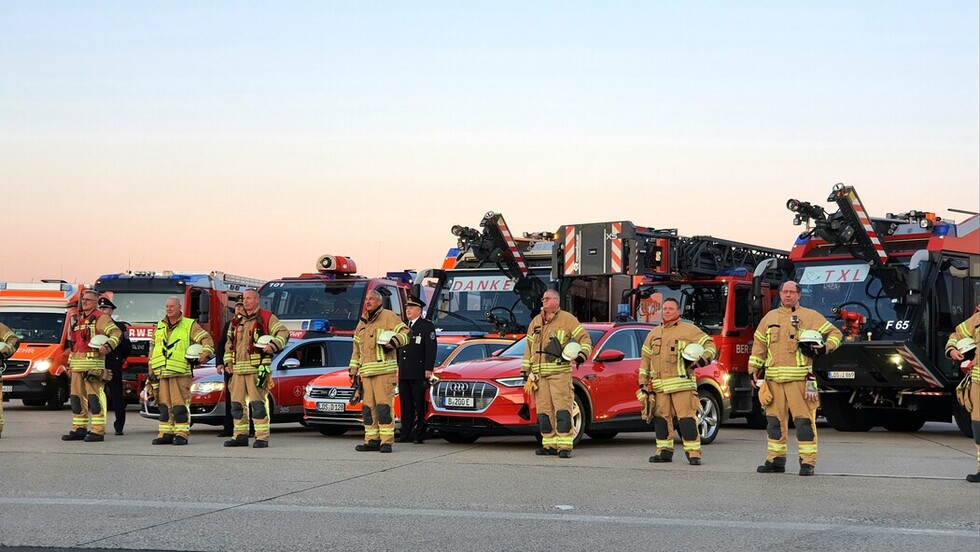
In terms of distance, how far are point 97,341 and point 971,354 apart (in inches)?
401

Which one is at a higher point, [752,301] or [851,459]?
[752,301]

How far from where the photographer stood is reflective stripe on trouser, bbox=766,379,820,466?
40.6 feet

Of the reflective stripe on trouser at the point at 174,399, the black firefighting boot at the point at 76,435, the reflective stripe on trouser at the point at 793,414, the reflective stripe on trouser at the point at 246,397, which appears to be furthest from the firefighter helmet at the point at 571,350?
the black firefighting boot at the point at 76,435

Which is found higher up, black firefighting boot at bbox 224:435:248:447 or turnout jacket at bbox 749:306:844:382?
turnout jacket at bbox 749:306:844:382

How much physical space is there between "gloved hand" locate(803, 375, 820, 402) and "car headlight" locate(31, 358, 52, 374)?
53.2 ft

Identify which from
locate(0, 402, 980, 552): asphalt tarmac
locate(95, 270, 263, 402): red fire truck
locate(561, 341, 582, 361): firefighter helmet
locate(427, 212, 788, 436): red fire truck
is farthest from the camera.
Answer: locate(95, 270, 263, 402): red fire truck

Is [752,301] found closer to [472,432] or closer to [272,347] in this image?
[472,432]

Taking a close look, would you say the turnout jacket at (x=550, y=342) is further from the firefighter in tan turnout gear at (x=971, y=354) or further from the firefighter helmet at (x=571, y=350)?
the firefighter in tan turnout gear at (x=971, y=354)

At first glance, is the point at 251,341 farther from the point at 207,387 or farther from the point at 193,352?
the point at 207,387

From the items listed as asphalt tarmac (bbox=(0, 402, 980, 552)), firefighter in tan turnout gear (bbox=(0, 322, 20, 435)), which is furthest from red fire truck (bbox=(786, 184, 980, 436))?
firefighter in tan turnout gear (bbox=(0, 322, 20, 435))

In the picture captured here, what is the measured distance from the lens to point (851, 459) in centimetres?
1424

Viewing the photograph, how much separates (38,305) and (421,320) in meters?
12.4

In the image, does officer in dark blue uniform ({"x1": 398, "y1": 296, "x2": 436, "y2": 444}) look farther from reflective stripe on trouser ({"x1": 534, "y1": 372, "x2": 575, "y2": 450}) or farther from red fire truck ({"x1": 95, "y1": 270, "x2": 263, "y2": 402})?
red fire truck ({"x1": 95, "y1": 270, "x2": 263, "y2": 402})

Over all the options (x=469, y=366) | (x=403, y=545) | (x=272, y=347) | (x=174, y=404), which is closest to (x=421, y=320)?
(x=469, y=366)
